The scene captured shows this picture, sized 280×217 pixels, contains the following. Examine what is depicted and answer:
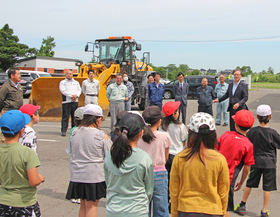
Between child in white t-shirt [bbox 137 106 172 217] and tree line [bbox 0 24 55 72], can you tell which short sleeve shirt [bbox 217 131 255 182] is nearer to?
child in white t-shirt [bbox 137 106 172 217]

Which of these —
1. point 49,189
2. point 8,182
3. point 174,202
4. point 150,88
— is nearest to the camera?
point 174,202

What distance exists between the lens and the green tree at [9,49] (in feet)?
133

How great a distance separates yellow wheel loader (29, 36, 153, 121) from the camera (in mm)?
11703

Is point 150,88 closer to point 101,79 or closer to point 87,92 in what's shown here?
point 87,92

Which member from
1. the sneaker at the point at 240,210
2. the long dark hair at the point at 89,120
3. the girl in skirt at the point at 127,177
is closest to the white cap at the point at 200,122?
the girl in skirt at the point at 127,177

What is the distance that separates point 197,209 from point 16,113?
1823mm

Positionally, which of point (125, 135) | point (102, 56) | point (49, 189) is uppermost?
point (102, 56)

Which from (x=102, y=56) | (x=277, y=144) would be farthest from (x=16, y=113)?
(x=102, y=56)

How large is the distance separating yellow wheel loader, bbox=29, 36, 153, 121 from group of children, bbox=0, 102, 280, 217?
8.25m

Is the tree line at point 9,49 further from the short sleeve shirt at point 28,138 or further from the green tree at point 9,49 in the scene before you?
the short sleeve shirt at point 28,138

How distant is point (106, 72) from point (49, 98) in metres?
2.52

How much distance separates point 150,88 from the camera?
30.2ft

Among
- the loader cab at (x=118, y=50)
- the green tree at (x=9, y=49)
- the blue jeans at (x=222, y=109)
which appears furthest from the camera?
the green tree at (x=9, y=49)

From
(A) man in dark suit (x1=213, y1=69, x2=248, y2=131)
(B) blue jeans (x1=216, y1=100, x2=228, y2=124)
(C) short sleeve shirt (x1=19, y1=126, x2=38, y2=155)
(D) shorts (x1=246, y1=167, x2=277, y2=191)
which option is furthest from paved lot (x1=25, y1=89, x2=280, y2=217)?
(B) blue jeans (x1=216, y1=100, x2=228, y2=124)
